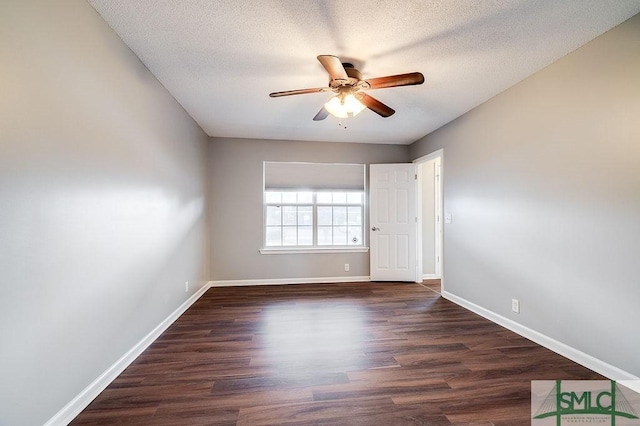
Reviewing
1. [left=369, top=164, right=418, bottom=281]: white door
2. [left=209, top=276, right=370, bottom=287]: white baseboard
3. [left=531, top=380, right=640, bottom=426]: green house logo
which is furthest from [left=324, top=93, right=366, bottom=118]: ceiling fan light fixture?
[left=209, top=276, right=370, bottom=287]: white baseboard

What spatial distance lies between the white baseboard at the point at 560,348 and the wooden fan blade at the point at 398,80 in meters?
2.44

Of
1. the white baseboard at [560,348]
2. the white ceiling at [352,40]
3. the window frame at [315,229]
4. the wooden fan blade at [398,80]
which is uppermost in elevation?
the white ceiling at [352,40]

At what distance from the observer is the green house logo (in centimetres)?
152

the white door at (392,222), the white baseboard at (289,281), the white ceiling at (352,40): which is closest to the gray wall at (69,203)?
the white ceiling at (352,40)

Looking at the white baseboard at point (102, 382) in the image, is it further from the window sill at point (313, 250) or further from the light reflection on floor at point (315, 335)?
the window sill at point (313, 250)

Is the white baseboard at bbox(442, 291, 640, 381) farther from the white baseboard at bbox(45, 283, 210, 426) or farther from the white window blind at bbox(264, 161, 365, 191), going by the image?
the white baseboard at bbox(45, 283, 210, 426)

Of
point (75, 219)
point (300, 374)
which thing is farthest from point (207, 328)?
point (75, 219)

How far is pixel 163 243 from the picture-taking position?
2.67m

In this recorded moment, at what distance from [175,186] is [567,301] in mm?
3903

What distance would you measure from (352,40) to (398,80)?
46cm

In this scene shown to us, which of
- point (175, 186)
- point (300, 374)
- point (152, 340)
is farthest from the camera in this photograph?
→ point (175, 186)

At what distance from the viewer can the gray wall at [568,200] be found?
180cm

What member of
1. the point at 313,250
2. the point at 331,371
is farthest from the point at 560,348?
the point at 313,250

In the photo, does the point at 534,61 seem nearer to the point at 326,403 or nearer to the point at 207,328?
the point at 326,403
